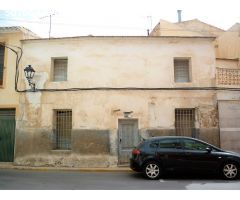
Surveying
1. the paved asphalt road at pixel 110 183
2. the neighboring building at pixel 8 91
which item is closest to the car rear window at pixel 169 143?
the paved asphalt road at pixel 110 183

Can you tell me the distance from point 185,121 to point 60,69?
22.1 ft

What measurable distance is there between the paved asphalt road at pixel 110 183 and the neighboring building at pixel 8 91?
11.8 feet

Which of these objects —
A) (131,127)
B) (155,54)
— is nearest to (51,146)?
(131,127)

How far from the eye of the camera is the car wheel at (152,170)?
9.93m

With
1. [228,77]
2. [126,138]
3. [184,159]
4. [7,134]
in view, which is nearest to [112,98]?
[126,138]

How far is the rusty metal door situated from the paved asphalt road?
2509 mm

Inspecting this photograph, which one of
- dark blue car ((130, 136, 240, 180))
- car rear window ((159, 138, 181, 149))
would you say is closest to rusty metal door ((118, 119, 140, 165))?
dark blue car ((130, 136, 240, 180))

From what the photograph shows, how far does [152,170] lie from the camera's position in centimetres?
998

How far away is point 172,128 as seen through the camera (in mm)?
13383

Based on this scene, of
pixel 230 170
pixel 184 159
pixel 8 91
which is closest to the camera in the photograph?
pixel 230 170

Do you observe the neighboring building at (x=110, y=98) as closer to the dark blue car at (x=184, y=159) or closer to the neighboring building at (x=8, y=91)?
the neighboring building at (x=8, y=91)

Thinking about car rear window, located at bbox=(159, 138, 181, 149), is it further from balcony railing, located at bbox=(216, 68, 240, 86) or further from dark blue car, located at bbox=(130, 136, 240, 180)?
balcony railing, located at bbox=(216, 68, 240, 86)

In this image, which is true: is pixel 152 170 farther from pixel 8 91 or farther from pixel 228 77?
pixel 8 91

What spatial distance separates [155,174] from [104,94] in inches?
199
